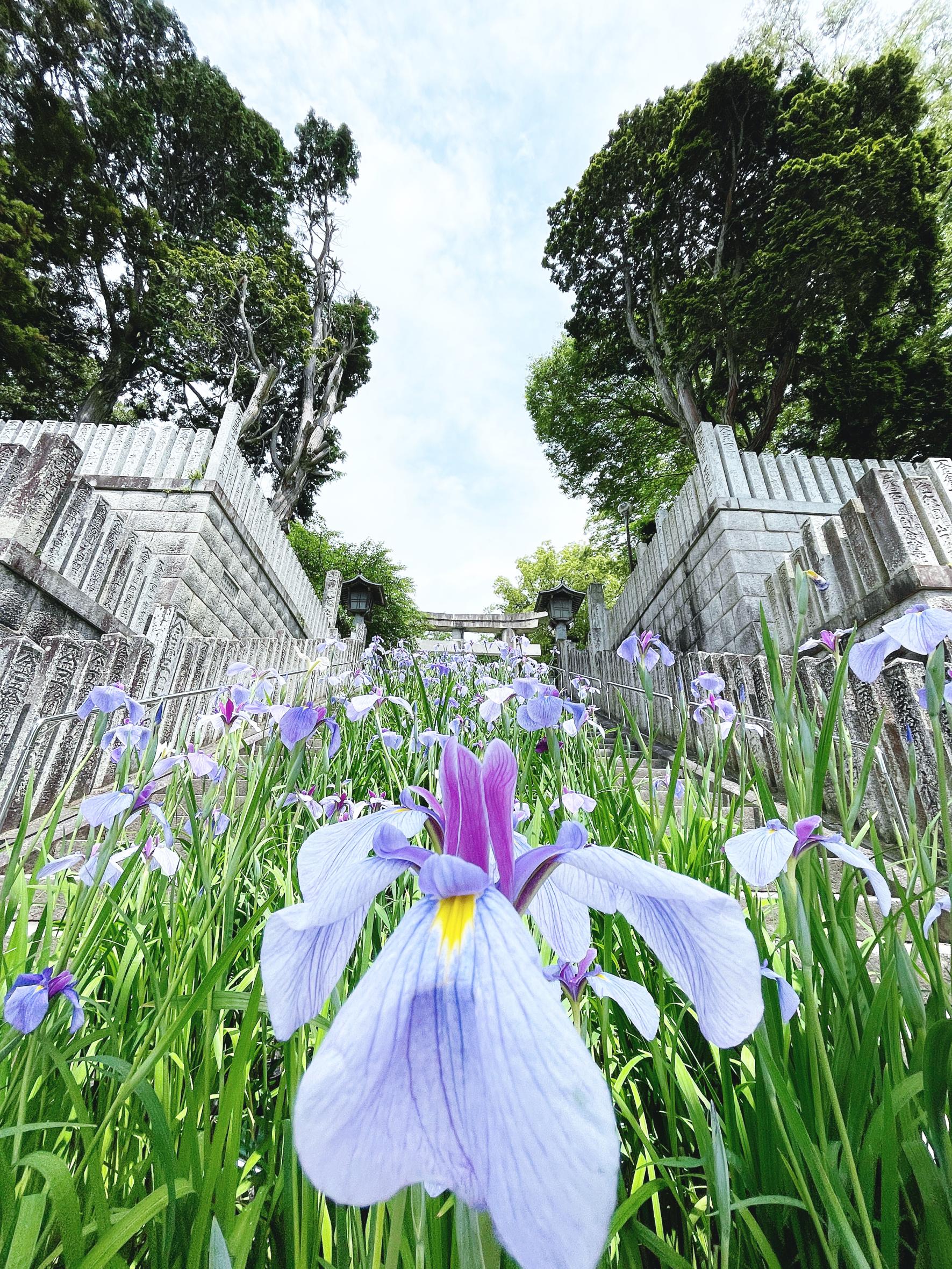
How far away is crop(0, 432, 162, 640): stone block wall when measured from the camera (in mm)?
3221

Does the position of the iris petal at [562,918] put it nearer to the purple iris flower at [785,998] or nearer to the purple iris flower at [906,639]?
the purple iris flower at [785,998]

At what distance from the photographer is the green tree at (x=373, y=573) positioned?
48.3ft

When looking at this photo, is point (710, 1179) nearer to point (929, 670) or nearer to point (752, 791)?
point (929, 670)

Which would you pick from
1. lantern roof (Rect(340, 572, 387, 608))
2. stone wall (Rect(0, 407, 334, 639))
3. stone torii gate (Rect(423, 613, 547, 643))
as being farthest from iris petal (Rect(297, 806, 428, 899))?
stone torii gate (Rect(423, 613, 547, 643))

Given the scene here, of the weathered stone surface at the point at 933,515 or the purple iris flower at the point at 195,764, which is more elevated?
the weathered stone surface at the point at 933,515

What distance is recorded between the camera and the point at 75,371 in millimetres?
16797

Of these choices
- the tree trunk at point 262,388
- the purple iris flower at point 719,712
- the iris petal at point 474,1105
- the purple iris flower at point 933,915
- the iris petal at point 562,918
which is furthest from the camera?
→ the tree trunk at point 262,388

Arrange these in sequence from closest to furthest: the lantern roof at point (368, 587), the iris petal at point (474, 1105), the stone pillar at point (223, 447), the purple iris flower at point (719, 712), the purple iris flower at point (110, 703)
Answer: the iris petal at point (474, 1105)
the purple iris flower at point (110, 703)
the purple iris flower at point (719, 712)
the stone pillar at point (223, 447)
the lantern roof at point (368, 587)

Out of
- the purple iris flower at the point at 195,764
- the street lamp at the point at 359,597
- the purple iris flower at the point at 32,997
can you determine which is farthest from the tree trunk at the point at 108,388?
the purple iris flower at the point at 32,997

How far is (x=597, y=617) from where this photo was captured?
1188 cm

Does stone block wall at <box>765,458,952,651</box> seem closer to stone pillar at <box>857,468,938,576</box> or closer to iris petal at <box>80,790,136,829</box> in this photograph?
stone pillar at <box>857,468,938,576</box>

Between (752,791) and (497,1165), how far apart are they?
350cm

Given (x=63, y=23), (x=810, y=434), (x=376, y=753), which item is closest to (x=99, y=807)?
(x=376, y=753)

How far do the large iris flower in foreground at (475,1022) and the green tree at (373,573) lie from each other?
45.4 feet
